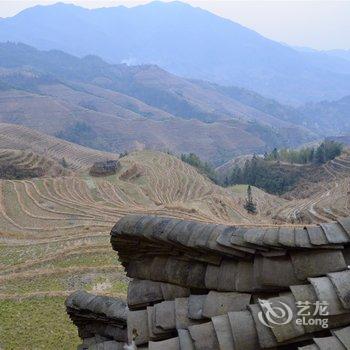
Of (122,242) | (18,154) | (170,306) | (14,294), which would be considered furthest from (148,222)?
(18,154)

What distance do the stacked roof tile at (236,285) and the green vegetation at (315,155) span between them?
327ft

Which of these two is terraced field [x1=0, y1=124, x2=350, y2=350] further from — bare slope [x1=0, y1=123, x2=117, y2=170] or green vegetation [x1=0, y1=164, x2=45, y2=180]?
bare slope [x1=0, y1=123, x2=117, y2=170]

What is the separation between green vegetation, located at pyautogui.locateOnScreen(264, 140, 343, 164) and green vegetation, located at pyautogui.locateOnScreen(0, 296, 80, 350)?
93067mm

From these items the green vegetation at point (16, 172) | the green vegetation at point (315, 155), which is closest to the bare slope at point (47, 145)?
the green vegetation at point (315, 155)

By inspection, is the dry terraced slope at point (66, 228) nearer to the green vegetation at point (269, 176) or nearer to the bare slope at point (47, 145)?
the green vegetation at point (269, 176)

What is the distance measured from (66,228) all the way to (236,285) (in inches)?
1120

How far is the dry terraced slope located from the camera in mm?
13672

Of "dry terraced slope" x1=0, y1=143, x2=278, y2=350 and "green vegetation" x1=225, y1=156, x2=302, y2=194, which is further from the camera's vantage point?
"green vegetation" x1=225, y1=156, x2=302, y2=194

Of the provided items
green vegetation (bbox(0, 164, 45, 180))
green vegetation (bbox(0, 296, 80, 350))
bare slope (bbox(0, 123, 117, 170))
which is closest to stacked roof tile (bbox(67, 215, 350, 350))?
green vegetation (bbox(0, 296, 80, 350))

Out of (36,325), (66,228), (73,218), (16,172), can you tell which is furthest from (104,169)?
(36,325)

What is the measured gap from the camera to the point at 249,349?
173 inches

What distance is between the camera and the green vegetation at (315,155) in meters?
102

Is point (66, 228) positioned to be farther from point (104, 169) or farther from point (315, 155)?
point (315, 155)

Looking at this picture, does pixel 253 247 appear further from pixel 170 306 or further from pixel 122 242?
pixel 122 242
